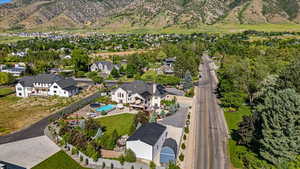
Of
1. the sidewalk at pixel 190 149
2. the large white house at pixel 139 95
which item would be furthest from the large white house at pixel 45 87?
the sidewalk at pixel 190 149

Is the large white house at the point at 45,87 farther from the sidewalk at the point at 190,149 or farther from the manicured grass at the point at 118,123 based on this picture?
the sidewalk at the point at 190,149

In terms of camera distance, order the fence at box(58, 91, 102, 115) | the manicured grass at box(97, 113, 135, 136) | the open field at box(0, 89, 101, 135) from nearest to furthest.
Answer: the manicured grass at box(97, 113, 135, 136)
the open field at box(0, 89, 101, 135)
the fence at box(58, 91, 102, 115)

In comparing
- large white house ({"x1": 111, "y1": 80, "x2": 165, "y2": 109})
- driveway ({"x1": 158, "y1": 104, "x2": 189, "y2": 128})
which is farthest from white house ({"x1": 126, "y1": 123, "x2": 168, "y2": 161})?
large white house ({"x1": 111, "y1": 80, "x2": 165, "y2": 109})

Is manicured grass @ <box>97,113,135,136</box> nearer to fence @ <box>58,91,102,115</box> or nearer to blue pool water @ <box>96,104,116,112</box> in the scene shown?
blue pool water @ <box>96,104,116,112</box>

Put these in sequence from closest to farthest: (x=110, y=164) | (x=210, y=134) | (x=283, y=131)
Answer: (x=283, y=131) < (x=110, y=164) < (x=210, y=134)

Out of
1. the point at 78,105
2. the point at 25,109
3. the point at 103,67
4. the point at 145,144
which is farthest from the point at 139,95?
the point at 103,67

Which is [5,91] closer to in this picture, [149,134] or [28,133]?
[28,133]
